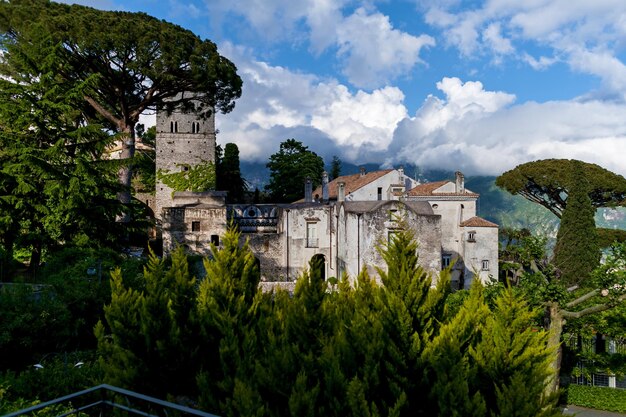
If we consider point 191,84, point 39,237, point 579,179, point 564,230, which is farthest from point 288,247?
point 579,179

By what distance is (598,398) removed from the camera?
60.5ft

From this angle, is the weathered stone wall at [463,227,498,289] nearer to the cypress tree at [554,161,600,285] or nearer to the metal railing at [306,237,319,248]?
the cypress tree at [554,161,600,285]

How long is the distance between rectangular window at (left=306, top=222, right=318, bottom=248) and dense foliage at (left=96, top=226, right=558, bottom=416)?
20.9m

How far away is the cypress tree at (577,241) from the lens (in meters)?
32.6

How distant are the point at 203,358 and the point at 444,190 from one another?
1243 inches

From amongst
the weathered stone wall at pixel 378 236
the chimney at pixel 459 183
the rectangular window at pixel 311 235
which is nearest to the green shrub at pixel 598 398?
the weathered stone wall at pixel 378 236

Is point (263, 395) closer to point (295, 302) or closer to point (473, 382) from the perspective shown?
point (295, 302)

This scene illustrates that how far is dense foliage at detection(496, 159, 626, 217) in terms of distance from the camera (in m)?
39.2

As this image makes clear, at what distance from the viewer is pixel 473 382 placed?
25.0ft

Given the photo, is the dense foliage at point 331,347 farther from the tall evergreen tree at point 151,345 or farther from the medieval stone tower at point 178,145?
the medieval stone tower at point 178,145

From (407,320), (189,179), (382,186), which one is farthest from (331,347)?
(382,186)

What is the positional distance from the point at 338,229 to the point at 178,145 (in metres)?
19.7

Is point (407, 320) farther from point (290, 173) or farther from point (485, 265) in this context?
point (290, 173)

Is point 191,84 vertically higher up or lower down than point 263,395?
higher up
